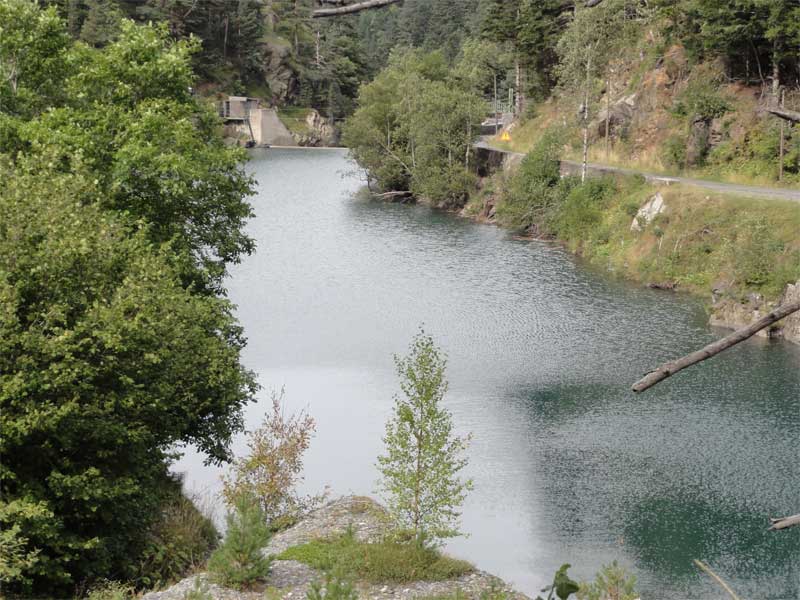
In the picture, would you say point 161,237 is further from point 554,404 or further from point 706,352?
point 706,352

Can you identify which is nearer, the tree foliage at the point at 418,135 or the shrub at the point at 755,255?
the shrub at the point at 755,255

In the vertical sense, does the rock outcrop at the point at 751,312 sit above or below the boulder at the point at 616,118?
below

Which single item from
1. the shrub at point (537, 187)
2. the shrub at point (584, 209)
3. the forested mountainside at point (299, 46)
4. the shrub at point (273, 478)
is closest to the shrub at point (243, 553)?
the shrub at point (273, 478)

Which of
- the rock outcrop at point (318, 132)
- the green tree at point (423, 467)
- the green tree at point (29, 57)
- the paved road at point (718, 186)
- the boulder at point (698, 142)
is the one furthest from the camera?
the rock outcrop at point (318, 132)

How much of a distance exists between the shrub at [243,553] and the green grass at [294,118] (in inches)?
4733

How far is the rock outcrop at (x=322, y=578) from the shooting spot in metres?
15.6

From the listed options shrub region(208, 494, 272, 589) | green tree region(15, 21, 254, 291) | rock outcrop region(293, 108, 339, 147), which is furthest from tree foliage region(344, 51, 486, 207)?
shrub region(208, 494, 272, 589)

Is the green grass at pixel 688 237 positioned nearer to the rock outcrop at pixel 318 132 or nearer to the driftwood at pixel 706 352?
the driftwood at pixel 706 352

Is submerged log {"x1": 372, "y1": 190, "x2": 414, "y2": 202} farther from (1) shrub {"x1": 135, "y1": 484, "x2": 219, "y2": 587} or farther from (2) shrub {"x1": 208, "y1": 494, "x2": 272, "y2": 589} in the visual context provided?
(2) shrub {"x1": 208, "y1": 494, "x2": 272, "y2": 589}

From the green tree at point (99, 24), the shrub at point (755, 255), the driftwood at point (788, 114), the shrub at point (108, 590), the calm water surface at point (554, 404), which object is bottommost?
the calm water surface at point (554, 404)

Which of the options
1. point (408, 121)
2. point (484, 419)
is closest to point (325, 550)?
point (484, 419)

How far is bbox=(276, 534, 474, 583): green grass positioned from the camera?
16.7 m

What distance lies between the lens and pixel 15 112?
24812 mm

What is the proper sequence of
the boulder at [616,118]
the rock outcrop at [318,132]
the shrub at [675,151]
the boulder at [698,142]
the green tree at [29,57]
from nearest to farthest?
the green tree at [29,57] < the boulder at [698,142] < the shrub at [675,151] < the boulder at [616,118] < the rock outcrop at [318,132]
